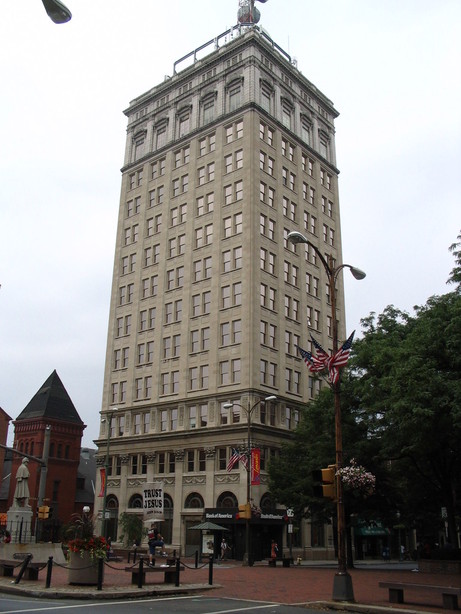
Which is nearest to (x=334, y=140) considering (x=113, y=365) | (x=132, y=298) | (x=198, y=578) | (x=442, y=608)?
(x=132, y=298)

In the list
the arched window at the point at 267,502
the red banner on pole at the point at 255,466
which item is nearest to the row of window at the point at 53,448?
the arched window at the point at 267,502

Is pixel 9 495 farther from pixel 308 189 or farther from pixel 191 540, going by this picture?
pixel 308 189

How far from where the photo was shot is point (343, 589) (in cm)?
1809

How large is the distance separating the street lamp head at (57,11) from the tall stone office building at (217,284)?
→ 4507 cm

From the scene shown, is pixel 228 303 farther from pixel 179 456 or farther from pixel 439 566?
pixel 439 566

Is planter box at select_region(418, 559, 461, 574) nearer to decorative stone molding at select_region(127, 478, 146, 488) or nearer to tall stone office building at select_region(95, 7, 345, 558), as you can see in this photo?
tall stone office building at select_region(95, 7, 345, 558)

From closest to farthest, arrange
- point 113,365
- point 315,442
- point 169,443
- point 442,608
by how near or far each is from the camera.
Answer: point 442,608 → point 315,442 → point 169,443 → point 113,365

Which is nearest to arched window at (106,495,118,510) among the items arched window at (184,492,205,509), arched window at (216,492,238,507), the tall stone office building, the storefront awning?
the tall stone office building

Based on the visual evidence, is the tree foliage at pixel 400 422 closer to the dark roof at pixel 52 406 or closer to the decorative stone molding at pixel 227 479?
the decorative stone molding at pixel 227 479

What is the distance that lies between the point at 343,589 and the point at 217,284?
4599 centimetres

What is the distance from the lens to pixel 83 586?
2072cm

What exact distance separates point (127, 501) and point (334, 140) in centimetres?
5226

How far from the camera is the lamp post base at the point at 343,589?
1795 centimetres

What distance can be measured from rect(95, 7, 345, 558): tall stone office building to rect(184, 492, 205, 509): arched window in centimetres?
12
